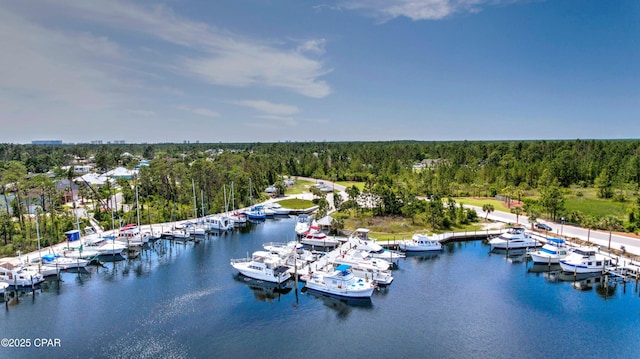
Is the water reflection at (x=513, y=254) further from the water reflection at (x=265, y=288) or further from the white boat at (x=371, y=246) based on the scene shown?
the water reflection at (x=265, y=288)

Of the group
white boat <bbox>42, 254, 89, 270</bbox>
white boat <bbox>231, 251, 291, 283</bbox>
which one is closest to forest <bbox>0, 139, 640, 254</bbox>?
white boat <bbox>42, 254, 89, 270</bbox>

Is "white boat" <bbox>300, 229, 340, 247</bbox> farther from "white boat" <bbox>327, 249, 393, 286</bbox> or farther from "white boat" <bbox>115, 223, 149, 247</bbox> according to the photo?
"white boat" <bbox>115, 223, 149, 247</bbox>

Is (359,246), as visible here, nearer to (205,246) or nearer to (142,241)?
(205,246)

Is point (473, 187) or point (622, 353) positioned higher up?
point (473, 187)

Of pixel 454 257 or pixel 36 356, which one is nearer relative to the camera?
pixel 36 356

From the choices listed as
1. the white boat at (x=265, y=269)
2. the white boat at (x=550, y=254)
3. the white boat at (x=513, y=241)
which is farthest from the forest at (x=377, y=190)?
the white boat at (x=265, y=269)

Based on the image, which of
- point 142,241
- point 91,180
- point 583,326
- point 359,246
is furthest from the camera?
point 91,180

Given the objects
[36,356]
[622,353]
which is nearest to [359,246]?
[622,353]

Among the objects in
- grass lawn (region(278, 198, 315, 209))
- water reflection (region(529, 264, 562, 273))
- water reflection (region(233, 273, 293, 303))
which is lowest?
water reflection (region(233, 273, 293, 303))
